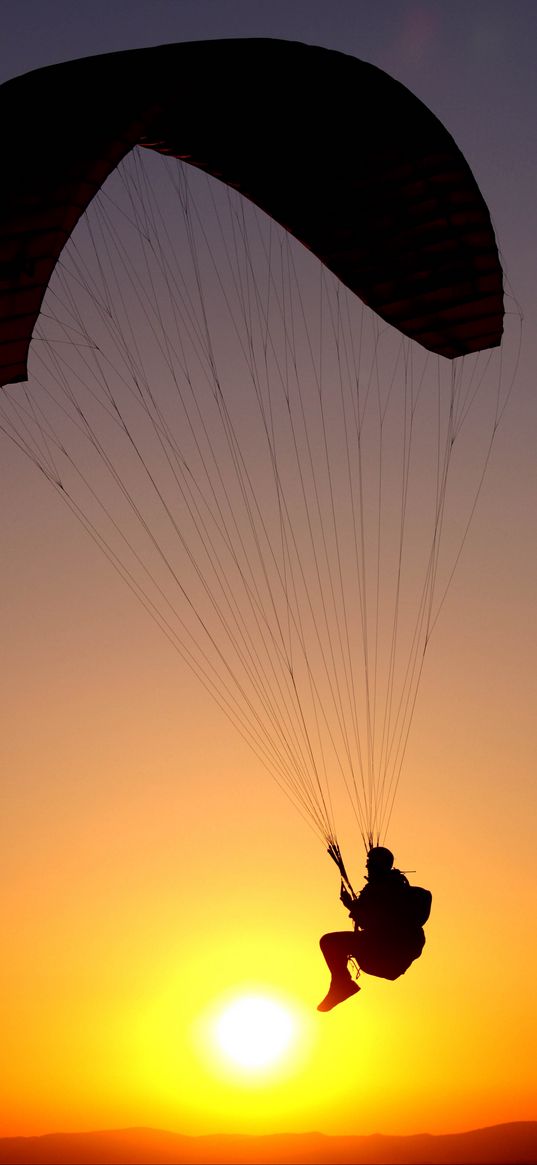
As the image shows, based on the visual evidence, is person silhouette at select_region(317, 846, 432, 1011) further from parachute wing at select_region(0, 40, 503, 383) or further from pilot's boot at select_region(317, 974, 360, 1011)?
parachute wing at select_region(0, 40, 503, 383)

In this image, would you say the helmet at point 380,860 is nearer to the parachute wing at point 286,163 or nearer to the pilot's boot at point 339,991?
the pilot's boot at point 339,991

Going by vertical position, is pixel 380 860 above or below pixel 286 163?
below

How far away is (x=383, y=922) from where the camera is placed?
14.8 metres

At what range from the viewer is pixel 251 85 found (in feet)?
53.8

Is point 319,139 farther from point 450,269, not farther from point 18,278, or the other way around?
point 18,278

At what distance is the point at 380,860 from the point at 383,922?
0.57 meters

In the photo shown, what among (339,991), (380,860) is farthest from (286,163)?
(339,991)

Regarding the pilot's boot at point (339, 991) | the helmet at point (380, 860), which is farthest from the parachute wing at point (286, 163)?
the pilot's boot at point (339, 991)

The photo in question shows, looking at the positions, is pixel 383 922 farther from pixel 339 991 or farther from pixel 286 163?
pixel 286 163

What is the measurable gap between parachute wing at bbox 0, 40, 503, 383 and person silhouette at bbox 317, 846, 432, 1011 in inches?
227

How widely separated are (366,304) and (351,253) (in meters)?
0.60

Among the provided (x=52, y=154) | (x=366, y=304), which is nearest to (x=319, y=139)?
(x=366, y=304)

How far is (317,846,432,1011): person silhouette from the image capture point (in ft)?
48.6

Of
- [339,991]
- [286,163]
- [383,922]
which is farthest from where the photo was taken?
[286,163]
